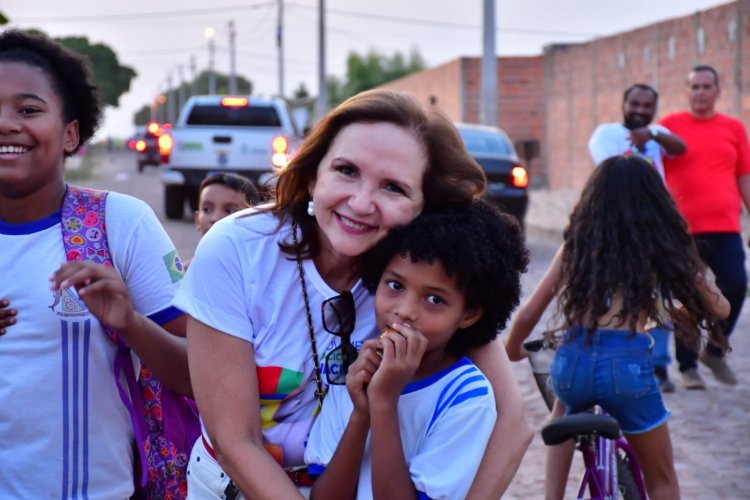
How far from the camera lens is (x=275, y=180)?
2863 millimetres

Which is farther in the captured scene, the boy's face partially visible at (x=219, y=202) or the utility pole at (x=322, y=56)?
the utility pole at (x=322, y=56)

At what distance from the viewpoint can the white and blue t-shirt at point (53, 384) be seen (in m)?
2.62

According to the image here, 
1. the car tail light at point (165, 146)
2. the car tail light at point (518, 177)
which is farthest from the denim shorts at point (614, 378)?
the car tail light at point (165, 146)

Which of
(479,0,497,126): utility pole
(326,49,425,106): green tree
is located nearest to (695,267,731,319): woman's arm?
(479,0,497,126): utility pole

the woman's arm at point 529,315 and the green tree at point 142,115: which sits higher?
the green tree at point 142,115

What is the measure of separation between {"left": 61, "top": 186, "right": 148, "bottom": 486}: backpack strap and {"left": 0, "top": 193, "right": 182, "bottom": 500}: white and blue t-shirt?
2cm

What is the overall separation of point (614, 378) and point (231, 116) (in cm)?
1633

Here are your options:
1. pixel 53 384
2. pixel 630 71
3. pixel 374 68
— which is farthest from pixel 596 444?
pixel 374 68

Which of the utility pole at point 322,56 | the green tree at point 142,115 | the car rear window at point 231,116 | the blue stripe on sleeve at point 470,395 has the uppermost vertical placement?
the green tree at point 142,115

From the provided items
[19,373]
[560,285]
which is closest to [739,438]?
[560,285]

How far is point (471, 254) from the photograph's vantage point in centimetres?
250

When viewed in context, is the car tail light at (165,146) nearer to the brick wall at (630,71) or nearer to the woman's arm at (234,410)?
the brick wall at (630,71)

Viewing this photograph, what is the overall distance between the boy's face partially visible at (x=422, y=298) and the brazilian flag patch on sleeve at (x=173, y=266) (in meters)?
0.52

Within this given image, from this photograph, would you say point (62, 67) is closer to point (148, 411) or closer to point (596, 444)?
point (148, 411)
